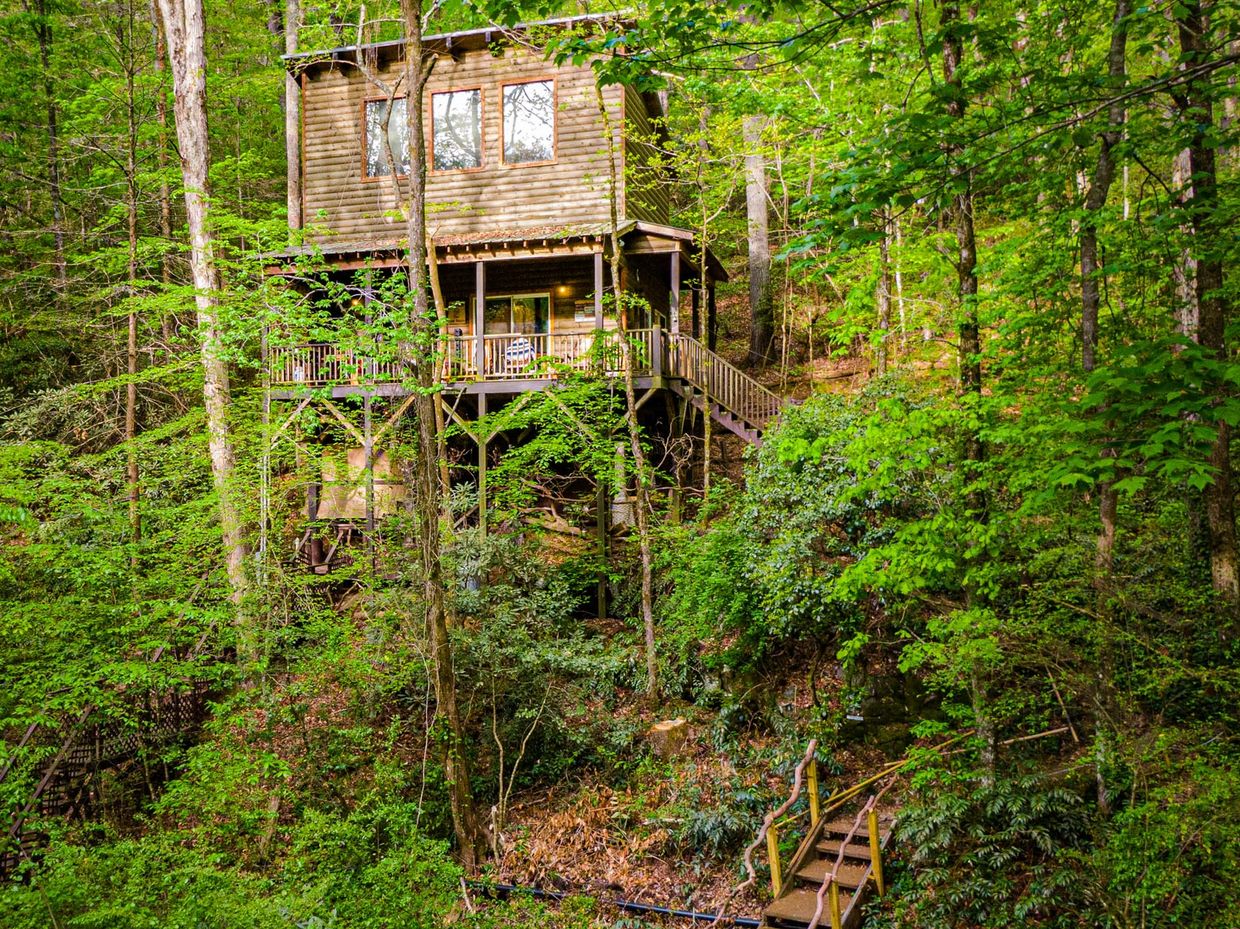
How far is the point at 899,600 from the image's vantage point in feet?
30.5

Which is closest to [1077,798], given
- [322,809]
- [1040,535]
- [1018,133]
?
[1040,535]

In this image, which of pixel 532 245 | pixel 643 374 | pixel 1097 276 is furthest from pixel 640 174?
pixel 1097 276

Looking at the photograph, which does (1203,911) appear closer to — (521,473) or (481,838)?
(481,838)

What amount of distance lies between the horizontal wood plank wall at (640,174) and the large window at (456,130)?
3.37 m

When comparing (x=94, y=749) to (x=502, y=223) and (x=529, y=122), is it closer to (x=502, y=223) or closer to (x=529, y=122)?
(x=502, y=223)

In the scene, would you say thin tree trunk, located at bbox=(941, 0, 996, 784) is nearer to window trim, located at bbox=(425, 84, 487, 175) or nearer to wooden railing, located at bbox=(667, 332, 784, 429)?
wooden railing, located at bbox=(667, 332, 784, 429)

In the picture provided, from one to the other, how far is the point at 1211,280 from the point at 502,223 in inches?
520

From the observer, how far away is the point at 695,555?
11.5 metres

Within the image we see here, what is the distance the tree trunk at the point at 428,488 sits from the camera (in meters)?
8.67

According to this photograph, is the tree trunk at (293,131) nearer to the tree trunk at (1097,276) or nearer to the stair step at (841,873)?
the tree trunk at (1097,276)

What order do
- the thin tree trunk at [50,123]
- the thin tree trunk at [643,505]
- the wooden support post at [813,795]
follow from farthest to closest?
the thin tree trunk at [50,123] < the thin tree trunk at [643,505] < the wooden support post at [813,795]

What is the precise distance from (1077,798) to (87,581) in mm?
10715

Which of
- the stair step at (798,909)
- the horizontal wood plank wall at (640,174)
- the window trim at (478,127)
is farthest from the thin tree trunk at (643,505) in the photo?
the window trim at (478,127)

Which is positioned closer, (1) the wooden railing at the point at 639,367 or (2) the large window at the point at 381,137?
(1) the wooden railing at the point at 639,367
